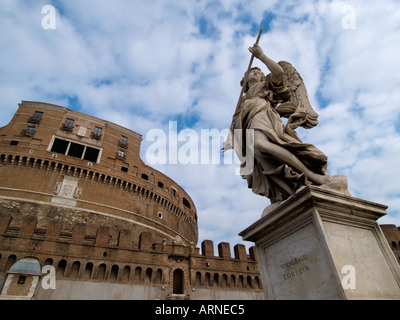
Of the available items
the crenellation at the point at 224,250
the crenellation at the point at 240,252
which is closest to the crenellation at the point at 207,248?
the crenellation at the point at 224,250

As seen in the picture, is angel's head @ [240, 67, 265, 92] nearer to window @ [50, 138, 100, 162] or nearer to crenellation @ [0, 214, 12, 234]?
crenellation @ [0, 214, 12, 234]

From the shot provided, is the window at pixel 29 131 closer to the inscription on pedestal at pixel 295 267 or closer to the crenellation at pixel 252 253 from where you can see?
the crenellation at pixel 252 253

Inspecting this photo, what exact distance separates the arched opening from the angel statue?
17.8 m

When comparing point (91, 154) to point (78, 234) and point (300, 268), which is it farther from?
point (300, 268)

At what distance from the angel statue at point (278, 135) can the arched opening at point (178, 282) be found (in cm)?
1781

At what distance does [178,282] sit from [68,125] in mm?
22843

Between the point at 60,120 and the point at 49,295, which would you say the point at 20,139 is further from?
the point at 49,295

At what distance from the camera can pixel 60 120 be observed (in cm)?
2945

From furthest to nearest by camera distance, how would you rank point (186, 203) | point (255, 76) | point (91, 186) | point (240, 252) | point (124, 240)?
point (186, 203) → point (91, 186) → point (240, 252) → point (124, 240) → point (255, 76)

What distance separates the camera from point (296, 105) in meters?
3.73

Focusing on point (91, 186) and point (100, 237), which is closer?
point (100, 237)

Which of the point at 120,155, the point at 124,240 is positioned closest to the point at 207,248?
the point at 124,240

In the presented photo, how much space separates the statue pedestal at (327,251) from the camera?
2.07 metres
